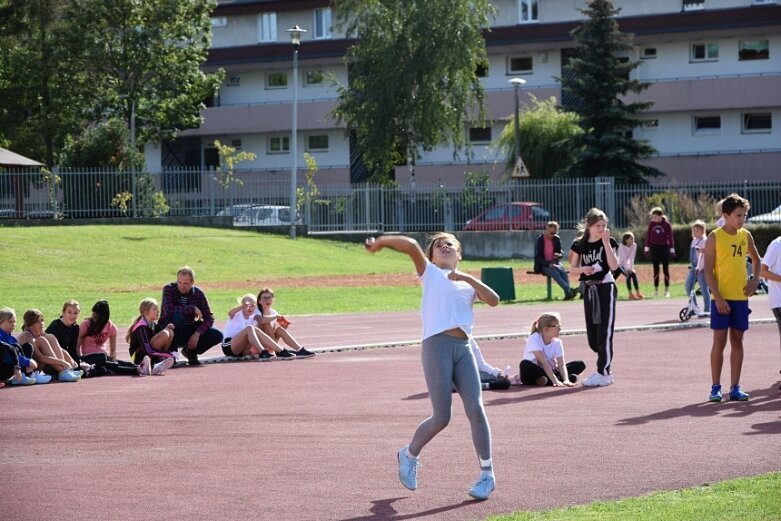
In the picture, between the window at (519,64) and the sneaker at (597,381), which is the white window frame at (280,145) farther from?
the sneaker at (597,381)

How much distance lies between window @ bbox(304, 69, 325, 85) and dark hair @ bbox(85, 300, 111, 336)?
5128 cm

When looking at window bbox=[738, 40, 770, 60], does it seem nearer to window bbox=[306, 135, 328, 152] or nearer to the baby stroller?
window bbox=[306, 135, 328, 152]

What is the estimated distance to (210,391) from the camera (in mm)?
14109

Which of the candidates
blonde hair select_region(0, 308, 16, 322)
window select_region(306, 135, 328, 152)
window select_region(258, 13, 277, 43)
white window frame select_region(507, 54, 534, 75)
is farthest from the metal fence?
blonde hair select_region(0, 308, 16, 322)

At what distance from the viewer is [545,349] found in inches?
561

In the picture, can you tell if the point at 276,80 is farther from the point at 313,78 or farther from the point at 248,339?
the point at 248,339

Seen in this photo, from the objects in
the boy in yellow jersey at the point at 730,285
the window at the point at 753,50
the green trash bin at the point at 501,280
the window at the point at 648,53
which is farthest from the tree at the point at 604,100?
the boy in yellow jersey at the point at 730,285

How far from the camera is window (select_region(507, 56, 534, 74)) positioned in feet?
206

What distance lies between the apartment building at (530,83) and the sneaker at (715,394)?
1691 inches

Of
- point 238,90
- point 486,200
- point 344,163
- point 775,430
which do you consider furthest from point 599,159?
point 775,430

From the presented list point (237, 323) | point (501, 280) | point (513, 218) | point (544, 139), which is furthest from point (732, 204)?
point (544, 139)

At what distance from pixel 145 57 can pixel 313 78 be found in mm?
11135

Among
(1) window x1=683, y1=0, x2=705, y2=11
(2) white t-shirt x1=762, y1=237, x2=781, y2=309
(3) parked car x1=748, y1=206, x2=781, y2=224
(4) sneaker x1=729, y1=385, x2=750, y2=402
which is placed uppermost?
(1) window x1=683, y1=0, x2=705, y2=11

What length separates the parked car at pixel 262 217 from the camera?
153ft
